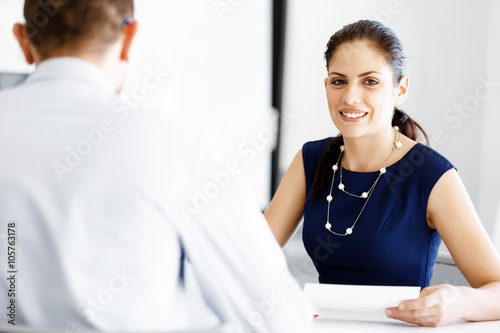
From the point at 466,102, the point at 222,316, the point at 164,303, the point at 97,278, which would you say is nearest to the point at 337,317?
the point at 222,316

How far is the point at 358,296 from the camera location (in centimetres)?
135

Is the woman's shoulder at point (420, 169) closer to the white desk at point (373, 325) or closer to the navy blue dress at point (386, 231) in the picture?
the navy blue dress at point (386, 231)

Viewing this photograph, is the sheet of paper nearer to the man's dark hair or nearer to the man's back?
the man's back

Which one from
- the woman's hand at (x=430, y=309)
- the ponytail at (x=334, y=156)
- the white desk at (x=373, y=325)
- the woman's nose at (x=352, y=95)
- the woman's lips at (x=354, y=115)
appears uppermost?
the woman's nose at (x=352, y=95)

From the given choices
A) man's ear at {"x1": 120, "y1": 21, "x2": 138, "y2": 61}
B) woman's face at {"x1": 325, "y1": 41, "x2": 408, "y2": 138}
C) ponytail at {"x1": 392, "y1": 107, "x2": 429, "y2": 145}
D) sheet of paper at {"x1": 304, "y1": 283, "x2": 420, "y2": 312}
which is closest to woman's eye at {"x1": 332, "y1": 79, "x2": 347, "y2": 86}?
woman's face at {"x1": 325, "y1": 41, "x2": 408, "y2": 138}

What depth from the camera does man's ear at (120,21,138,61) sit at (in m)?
0.98

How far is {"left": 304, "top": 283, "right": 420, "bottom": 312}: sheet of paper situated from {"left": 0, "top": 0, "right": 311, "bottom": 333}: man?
0.45 m

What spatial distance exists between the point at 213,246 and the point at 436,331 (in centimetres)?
73

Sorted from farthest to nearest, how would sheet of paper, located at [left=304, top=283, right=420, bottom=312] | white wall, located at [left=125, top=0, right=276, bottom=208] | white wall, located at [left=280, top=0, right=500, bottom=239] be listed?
1. white wall, located at [left=125, top=0, right=276, bottom=208]
2. white wall, located at [left=280, top=0, right=500, bottom=239]
3. sheet of paper, located at [left=304, top=283, right=420, bottom=312]

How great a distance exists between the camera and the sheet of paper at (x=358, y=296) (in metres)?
1.33

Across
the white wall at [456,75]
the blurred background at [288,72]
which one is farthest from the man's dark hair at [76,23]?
the white wall at [456,75]

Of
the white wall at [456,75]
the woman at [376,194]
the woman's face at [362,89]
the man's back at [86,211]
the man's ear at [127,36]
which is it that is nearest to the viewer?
the man's back at [86,211]

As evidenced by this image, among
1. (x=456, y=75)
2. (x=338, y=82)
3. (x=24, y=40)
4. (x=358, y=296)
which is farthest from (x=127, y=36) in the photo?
(x=456, y=75)

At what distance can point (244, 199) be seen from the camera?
36.3 inches
